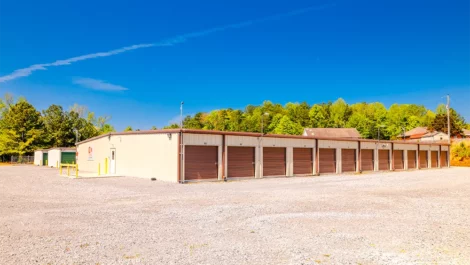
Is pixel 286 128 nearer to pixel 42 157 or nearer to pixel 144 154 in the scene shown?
pixel 42 157

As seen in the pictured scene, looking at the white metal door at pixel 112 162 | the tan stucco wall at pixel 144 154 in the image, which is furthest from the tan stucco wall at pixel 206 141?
the white metal door at pixel 112 162

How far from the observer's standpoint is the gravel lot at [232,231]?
20.2ft

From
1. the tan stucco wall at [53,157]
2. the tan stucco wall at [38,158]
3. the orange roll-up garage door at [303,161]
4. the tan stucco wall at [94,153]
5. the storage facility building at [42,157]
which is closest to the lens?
the orange roll-up garage door at [303,161]

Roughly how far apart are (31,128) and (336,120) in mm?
85303

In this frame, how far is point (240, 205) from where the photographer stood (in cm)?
1198

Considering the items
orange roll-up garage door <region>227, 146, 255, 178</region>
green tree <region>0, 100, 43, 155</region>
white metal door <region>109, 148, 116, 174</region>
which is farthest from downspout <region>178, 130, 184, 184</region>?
green tree <region>0, 100, 43, 155</region>

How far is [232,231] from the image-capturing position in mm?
8109

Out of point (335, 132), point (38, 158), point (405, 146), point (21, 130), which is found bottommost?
point (38, 158)

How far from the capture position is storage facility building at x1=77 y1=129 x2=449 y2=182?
867 inches

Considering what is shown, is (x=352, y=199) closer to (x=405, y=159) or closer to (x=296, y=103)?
(x=405, y=159)

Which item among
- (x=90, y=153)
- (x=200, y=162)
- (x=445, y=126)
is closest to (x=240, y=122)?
(x=445, y=126)

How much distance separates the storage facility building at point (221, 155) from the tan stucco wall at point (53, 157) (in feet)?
26.9

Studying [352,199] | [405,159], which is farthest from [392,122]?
[352,199]

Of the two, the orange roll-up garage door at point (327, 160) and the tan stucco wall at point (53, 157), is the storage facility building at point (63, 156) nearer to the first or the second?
the tan stucco wall at point (53, 157)
